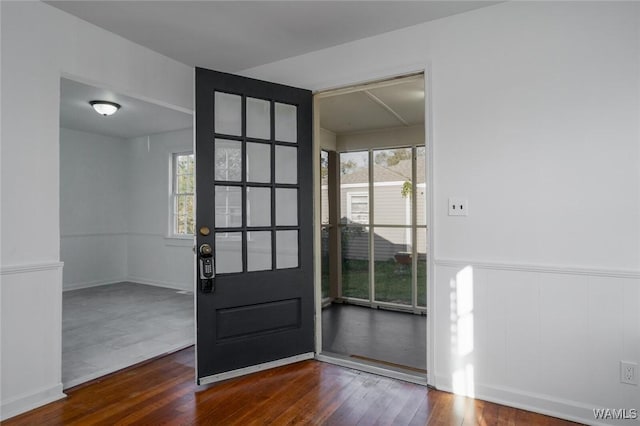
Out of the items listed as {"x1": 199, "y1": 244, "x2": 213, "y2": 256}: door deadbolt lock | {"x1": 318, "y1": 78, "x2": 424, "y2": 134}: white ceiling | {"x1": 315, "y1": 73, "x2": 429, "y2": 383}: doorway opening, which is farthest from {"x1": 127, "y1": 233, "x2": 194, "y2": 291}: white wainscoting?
{"x1": 199, "y1": 244, "x2": 213, "y2": 256}: door deadbolt lock

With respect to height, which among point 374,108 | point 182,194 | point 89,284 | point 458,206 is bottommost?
point 89,284

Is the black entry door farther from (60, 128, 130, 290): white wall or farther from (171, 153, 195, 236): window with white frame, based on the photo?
(60, 128, 130, 290): white wall

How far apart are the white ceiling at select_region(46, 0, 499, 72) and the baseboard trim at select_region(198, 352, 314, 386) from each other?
8.01ft

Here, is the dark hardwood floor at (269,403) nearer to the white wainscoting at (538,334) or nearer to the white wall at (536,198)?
the white wainscoting at (538,334)

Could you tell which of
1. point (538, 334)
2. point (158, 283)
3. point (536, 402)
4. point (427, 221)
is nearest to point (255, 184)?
point (427, 221)

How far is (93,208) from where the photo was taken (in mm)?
6266

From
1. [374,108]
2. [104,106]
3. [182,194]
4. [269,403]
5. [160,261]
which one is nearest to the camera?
[269,403]

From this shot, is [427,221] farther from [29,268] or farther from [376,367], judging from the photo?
[29,268]

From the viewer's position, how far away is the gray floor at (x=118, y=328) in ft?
9.77

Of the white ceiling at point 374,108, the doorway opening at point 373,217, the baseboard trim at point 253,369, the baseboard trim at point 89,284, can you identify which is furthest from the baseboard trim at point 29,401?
the baseboard trim at point 89,284

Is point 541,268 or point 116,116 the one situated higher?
point 116,116

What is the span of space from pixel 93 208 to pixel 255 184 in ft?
15.5

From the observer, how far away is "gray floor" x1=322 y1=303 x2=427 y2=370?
10.4 feet

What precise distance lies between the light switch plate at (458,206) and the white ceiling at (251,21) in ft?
3.99
